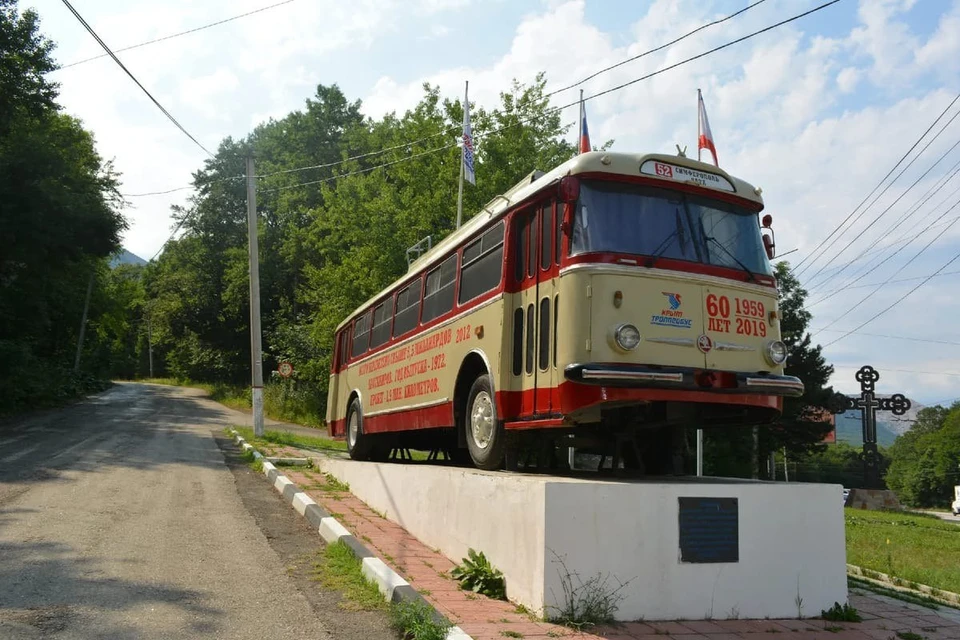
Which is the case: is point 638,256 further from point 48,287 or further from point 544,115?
point 48,287

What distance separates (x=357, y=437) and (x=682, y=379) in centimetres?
873

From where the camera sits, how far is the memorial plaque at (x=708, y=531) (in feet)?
19.2

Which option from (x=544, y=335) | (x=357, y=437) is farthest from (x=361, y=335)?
(x=544, y=335)

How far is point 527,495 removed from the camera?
19.3 feet

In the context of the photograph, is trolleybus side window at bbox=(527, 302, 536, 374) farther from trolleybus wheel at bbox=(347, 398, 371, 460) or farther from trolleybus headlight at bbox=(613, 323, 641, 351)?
trolleybus wheel at bbox=(347, 398, 371, 460)

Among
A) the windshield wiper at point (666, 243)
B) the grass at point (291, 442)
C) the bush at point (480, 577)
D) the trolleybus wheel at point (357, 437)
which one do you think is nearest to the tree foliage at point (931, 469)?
the grass at point (291, 442)

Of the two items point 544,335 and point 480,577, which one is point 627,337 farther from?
point 480,577

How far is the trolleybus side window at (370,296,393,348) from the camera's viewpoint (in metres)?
12.9

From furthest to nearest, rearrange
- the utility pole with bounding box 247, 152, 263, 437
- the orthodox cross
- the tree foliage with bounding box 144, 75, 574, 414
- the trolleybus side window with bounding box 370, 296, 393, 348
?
the orthodox cross → the tree foliage with bounding box 144, 75, 574, 414 → the utility pole with bounding box 247, 152, 263, 437 → the trolleybus side window with bounding box 370, 296, 393, 348

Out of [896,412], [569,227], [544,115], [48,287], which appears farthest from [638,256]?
[896,412]

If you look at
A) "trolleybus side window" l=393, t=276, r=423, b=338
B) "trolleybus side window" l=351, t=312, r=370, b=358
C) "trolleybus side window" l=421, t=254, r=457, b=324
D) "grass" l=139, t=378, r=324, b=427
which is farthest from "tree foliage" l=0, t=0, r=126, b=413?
"trolleybus side window" l=421, t=254, r=457, b=324

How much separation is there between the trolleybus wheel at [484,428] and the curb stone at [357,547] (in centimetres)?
146

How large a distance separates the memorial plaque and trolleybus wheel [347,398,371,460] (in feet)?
29.1

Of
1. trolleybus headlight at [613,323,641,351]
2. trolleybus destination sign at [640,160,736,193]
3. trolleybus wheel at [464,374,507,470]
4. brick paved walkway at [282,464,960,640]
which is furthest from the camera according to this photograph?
trolleybus wheel at [464,374,507,470]
